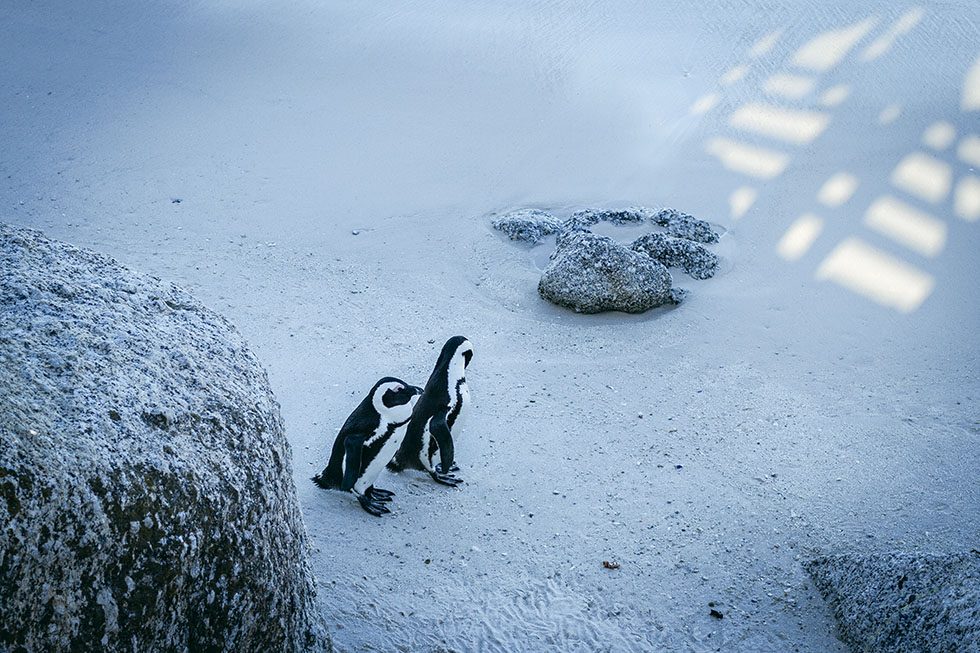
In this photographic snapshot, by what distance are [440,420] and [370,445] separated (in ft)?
1.16

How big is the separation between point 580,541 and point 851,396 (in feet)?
5.99

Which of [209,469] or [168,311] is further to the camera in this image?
[168,311]

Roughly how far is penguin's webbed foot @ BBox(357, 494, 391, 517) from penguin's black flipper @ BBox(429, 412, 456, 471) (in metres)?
0.35

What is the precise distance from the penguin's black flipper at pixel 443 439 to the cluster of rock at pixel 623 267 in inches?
69.3

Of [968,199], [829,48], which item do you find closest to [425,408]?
[968,199]

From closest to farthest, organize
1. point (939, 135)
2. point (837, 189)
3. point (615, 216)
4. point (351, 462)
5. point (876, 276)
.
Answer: point (351, 462) < point (876, 276) < point (615, 216) < point (837, 189) < point (939, 135)

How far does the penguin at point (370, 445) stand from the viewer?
3434 millimetres

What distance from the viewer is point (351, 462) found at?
3412mm

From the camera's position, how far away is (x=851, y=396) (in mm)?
4395

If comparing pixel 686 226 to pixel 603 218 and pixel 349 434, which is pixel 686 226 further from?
pixel 349 434

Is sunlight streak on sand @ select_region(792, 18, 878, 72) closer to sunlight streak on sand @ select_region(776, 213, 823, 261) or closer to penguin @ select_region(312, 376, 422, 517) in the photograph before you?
sunlight streak on sand @ select_region(776, 213, 823, 261)

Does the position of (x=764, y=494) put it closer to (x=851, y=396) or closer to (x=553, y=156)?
(x=851, y=396)

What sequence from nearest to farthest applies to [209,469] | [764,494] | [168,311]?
[209,469] < [168,311] < [764,494]

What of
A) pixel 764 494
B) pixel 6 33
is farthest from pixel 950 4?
pixel 6 33
